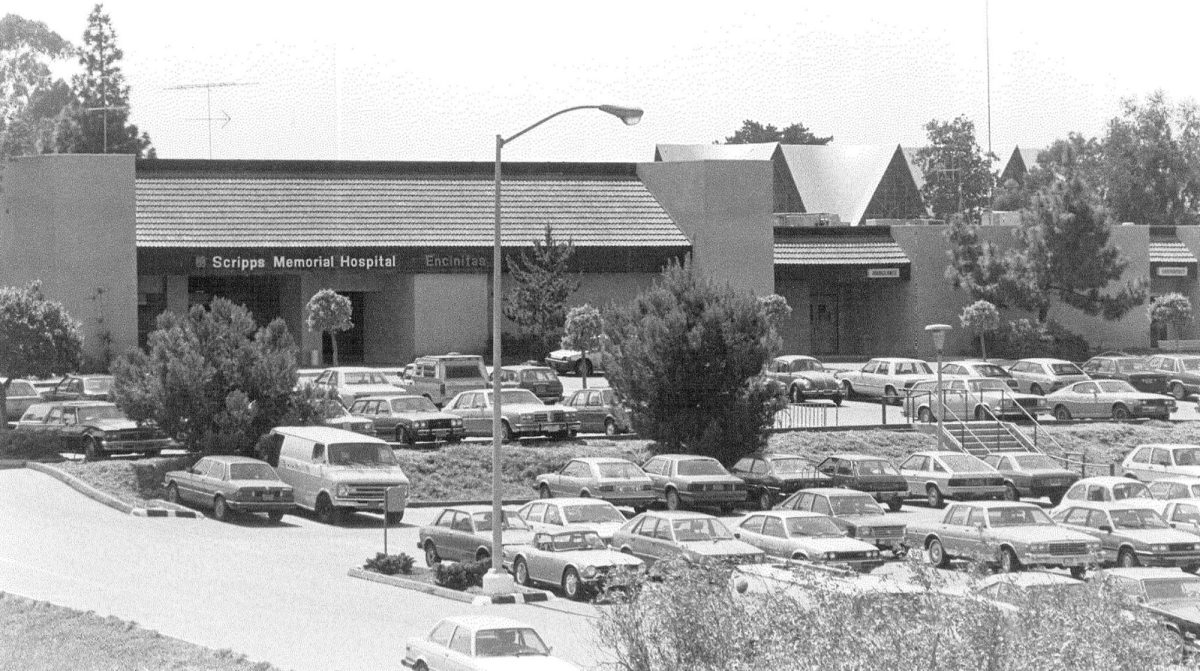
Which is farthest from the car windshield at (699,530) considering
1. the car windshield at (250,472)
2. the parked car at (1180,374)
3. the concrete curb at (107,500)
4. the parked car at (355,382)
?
the parked car at (1180,374)

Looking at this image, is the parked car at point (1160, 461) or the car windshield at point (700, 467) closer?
the car windshield at point (700, 467)

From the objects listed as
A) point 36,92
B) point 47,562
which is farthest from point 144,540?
point 36,92

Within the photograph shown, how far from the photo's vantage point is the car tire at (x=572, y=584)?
81.3ft

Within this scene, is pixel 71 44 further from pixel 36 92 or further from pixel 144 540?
pixel 144 540

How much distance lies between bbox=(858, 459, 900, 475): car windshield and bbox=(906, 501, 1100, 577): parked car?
689 centimetres

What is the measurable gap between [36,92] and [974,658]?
329 feet

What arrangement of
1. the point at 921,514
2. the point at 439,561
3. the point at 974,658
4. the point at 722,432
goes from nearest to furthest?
the point at 974,658, the point at 439,561, the point at 921,514, the point at 722,432

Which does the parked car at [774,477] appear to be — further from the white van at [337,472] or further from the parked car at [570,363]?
the parked car at [570,363]

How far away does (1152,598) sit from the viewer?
21.6m

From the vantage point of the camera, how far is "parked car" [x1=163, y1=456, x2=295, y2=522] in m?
33.5

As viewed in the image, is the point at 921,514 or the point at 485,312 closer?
the point at 921,514

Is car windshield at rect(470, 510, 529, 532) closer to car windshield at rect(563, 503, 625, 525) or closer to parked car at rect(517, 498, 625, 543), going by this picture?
parked car at rect(517, 498, 625, 543)

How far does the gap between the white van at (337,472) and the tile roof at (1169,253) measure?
5025cm

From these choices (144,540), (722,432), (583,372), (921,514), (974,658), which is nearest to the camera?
(974,658)
